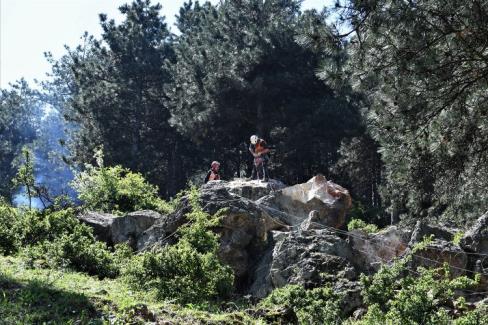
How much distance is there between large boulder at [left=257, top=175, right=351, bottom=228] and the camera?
13203 millimetres

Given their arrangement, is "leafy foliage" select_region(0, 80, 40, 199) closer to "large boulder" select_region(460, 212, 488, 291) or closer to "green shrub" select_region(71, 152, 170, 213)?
"green shrub" select_region(71, 152, 170, 213)

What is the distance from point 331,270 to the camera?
873cm

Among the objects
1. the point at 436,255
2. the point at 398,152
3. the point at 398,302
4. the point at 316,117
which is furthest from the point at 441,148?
the point at 316,117

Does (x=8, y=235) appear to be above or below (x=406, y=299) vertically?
above

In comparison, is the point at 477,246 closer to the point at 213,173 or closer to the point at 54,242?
the point at 54,242

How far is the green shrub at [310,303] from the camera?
21.9 ft

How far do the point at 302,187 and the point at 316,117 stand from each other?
15.2 metres

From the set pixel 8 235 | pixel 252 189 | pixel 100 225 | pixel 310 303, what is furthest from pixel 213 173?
pixel 310 303

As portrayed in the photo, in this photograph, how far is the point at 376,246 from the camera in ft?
34.7

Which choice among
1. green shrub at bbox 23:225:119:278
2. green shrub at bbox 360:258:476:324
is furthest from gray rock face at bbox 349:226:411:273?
green shrub at bbox 23:225:119:278

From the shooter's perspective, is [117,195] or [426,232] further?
[117,195]

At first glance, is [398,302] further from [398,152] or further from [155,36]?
[155,36]

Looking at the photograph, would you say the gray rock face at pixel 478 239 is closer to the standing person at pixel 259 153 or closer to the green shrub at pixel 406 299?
the green shrub at pixel 406 299

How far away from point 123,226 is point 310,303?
5.95 metres
